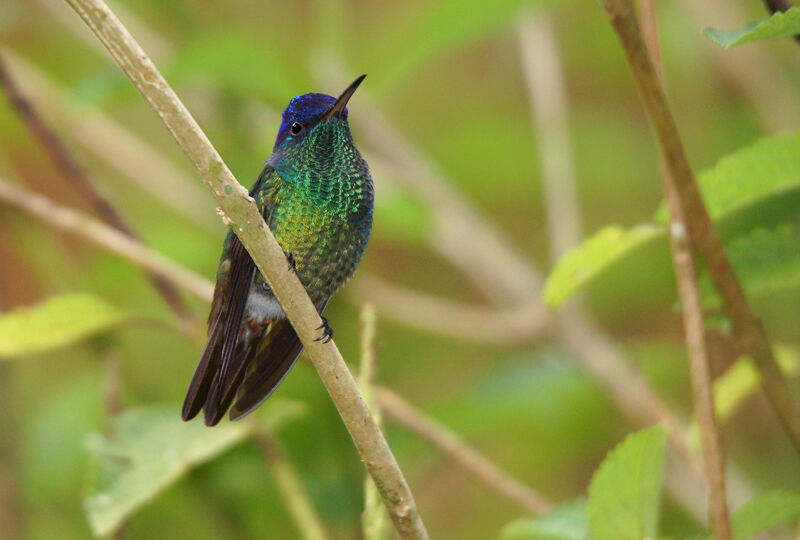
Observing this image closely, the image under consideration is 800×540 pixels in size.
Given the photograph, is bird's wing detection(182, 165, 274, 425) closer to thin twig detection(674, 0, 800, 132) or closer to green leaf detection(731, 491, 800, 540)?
green leaf detection(731, 491, 800, 540)

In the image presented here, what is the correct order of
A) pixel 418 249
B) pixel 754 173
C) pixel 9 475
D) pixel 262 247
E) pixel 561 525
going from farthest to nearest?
1. pixel 418 249
2. pixel 9 475
3. pixel 561 525
4. pixel 754 173
5. pixel 262 247

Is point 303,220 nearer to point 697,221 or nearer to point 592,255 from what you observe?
point 592,255

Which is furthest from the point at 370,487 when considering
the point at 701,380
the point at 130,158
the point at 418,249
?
the point at 418,249

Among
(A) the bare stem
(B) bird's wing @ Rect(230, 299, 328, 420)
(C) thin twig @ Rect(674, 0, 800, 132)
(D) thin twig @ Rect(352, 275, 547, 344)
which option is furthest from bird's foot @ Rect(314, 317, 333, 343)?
(C) thin twig @ Rect(674, 0, 800, 132)

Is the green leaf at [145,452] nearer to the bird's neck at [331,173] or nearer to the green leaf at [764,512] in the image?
the bird's neck at [331,173]

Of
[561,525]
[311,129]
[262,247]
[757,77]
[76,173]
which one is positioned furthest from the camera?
[757,77]

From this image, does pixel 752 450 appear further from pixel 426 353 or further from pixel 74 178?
pixel 74 178

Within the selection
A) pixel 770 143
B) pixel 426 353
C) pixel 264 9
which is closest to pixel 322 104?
pixel 770 143
